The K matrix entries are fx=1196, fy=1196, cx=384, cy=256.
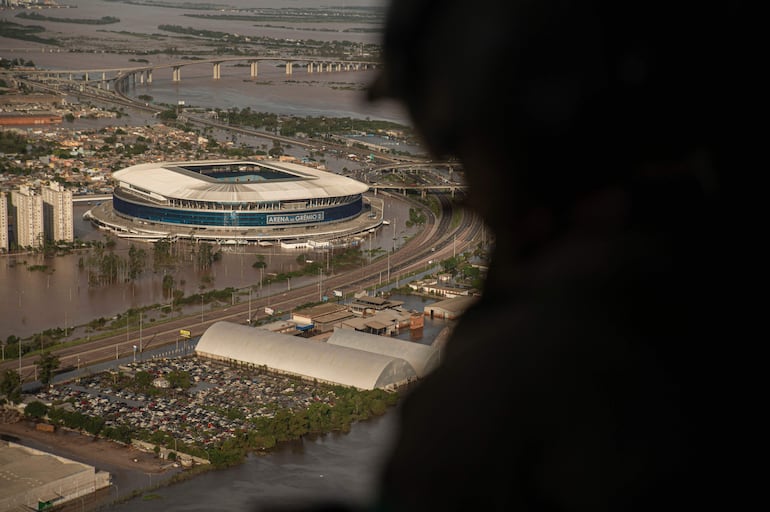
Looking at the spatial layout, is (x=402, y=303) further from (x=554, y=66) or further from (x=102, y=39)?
(x=102, y=39)

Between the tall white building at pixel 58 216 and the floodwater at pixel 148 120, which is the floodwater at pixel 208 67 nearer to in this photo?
the floodwater at pixel 148 120

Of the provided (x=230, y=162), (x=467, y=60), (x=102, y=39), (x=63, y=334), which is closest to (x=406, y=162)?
(x=230, y=162)

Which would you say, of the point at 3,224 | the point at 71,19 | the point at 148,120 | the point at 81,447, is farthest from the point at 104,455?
the point at 71,19

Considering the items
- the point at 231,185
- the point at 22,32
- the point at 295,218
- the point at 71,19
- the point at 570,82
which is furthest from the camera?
the point at 71,19

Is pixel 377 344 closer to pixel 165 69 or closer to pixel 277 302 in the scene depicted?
pixel 277 302

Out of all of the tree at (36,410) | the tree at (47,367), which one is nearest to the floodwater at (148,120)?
the tree at (47,367)
